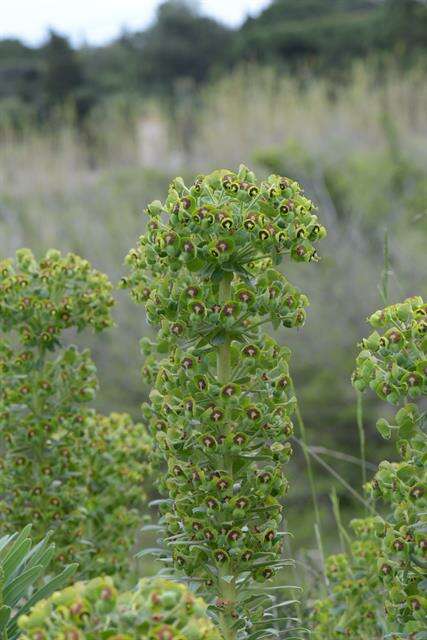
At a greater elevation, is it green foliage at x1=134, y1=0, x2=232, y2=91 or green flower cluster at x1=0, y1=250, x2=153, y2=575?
green foliage at x1=134, y1=0, x2=232, y2=91

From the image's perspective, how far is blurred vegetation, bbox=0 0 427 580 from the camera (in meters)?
9.02

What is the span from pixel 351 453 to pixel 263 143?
6821 mm

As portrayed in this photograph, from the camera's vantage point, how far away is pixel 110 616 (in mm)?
1248

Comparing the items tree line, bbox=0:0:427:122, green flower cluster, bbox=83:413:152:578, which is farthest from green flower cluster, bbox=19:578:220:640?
tree line, bbox=0:0:427:122

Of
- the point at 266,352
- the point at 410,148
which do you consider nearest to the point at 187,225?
the point at 266,352

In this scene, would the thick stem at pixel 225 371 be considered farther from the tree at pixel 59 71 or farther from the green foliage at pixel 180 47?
the green foliage at pixel 180 47

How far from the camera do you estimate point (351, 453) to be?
8703mm

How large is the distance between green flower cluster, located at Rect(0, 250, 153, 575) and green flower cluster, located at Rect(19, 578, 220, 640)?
4.30 ft

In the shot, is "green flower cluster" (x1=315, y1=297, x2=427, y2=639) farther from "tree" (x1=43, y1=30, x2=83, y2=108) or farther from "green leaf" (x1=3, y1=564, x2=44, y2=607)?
"tree" (x1=43, y1=30, x2=83, y2=108)

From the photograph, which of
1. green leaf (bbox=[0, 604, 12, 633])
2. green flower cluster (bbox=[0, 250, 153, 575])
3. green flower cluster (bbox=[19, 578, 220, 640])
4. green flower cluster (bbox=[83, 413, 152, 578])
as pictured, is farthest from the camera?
green flower cluster (bbox=[83, 413, 152, 578])

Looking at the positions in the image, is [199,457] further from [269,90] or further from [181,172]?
[269,90]

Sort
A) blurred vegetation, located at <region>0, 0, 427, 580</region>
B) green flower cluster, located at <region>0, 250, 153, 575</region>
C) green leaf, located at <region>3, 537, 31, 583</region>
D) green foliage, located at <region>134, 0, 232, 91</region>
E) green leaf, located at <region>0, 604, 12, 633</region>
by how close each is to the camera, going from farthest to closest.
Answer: green foliage, located at <region>134, 0, 232, 91</region> < blurred vegetation, located at <region>0, 0, 427, 580</region> < green flower cluster, located at <region>0, 250, 153, 575</region> < green leaf, located at <region>3, 537, 31, 583</region> < green leaf, located at <region>0, 604, 12, 633</region>

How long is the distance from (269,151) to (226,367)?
36.5ft

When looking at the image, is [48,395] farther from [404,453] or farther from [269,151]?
[269,151]
